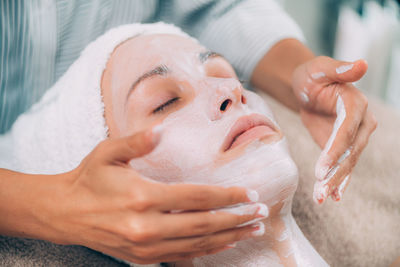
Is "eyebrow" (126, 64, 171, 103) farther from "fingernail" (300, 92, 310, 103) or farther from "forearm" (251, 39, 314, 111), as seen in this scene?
"forearm" (251, 39, 314, 111)

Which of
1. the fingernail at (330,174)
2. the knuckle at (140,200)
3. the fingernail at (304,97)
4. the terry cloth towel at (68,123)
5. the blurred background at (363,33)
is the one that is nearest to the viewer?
the knuckle at (140,200)

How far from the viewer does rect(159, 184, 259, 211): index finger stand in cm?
47

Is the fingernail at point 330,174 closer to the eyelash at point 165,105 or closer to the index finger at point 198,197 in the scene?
the index finger at point 198,197

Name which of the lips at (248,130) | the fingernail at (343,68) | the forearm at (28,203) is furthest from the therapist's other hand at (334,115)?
the forearm at (28,203)

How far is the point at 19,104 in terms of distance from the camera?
3.46ft

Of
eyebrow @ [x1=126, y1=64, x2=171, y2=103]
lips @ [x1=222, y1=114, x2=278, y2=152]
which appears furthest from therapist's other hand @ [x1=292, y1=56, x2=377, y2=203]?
eyebrow @ [x1=126, y1=64, x2=171, y2=103]

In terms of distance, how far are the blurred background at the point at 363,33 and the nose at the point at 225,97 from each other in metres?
1.51

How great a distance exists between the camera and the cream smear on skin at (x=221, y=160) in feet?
2.03

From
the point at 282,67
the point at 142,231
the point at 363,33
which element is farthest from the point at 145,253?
the point at 363,33

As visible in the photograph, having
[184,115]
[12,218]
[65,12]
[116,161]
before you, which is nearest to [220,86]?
[184,115]

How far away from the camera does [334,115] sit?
850 millimetres

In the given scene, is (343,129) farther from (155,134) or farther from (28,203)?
(28,203)

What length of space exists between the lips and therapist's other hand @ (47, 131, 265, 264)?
13cm

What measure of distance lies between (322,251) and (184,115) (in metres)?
0.48
